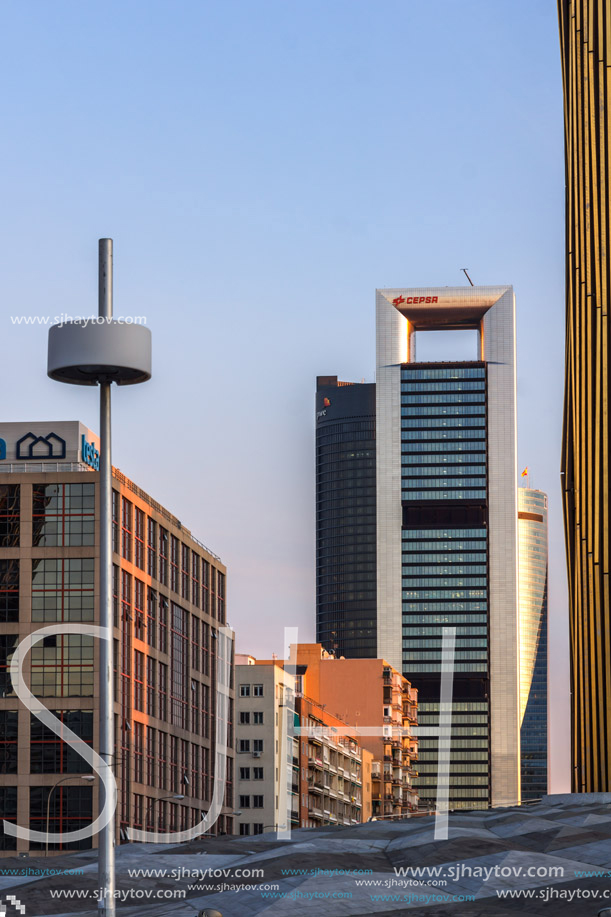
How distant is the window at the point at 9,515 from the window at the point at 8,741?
48.6ft

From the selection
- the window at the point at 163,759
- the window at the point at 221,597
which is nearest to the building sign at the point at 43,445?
the window at the point at 163,759

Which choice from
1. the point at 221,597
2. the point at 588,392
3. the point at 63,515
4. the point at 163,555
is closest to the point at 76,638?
the point at 63,515

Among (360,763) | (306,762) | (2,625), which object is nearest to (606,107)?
(2,625)

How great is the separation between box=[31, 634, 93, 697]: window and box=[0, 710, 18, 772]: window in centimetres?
296

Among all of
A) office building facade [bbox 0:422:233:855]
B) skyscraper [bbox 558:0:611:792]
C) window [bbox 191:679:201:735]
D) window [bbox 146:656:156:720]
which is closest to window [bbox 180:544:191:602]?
office building facade [bbox 0:422:233:855]

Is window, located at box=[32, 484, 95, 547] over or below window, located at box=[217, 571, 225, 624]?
over

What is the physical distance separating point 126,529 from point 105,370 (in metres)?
109

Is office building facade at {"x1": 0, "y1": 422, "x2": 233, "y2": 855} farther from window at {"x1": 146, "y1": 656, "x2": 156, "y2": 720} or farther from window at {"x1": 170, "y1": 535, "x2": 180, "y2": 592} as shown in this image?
window at {"x1": 170, "y1": 535, "x2": 180, "y2": 592}

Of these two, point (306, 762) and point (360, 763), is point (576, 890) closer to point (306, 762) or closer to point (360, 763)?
point (306, 762)

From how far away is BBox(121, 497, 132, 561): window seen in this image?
128 metres

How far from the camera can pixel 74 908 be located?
135 ft

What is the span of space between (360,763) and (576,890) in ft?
508

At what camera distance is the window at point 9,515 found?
121750 mm

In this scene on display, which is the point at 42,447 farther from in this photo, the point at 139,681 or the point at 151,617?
the point at 139,681
